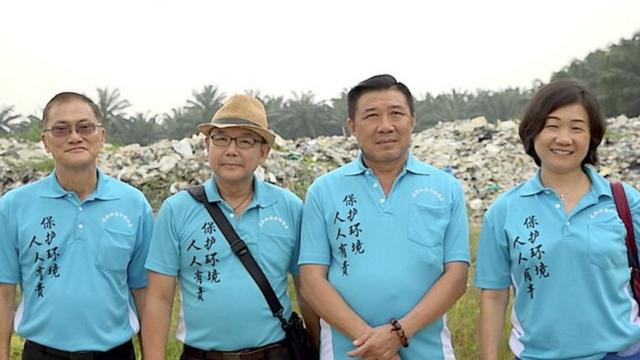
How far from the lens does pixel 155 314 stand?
3084 mm

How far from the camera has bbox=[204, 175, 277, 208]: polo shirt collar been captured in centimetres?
313

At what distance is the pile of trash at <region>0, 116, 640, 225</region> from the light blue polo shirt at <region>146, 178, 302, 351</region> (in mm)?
7768

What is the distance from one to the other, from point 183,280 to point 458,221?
4.15 feet

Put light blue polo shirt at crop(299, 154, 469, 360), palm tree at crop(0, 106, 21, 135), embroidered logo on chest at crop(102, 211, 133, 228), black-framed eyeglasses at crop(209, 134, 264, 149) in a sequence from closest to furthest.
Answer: light blue polo shirt at crop(299, 154, 469, 360) < black-framed eyeglasses at crop(209, 134, 264, 149) < embroidered logo on chest at crop(102, 211, 133, 228) < palm tree at crop(0, 106, 21, 135)

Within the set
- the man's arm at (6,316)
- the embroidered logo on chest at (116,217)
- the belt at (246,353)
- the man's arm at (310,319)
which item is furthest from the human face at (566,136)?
the man's arm at (6,316)

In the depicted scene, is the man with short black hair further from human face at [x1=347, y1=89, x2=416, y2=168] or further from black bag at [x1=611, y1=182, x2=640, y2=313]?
black bag at [x1=611, y1=182, x2=640, y2=313]

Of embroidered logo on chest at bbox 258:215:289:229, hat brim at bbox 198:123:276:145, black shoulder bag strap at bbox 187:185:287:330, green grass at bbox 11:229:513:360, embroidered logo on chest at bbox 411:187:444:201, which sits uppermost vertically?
hat brim at bbox 198:123:276:145

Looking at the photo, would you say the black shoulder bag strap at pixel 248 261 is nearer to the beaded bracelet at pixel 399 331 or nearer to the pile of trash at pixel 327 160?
the beaded bracelet at pixel 399 331

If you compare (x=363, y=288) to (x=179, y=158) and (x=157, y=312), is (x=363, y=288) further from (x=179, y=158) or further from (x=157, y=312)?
(x=179, y=158)

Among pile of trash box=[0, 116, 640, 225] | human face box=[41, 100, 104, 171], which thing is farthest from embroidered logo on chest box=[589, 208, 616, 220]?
pile of trash box=[0, 116, 640, 225]

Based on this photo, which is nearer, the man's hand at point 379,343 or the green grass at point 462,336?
the man's hand at point 379,343

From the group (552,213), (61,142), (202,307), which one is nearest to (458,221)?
(552,213)

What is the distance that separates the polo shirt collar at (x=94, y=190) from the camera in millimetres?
3203

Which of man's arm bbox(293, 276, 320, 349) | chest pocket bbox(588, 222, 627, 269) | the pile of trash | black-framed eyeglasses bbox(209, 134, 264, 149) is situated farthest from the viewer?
the pile of trash
